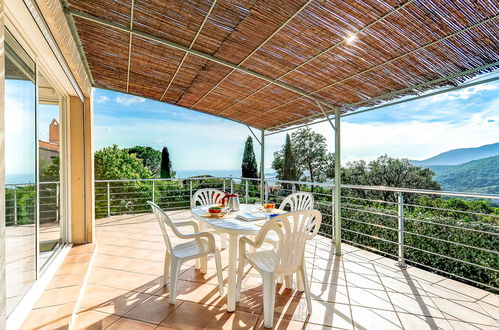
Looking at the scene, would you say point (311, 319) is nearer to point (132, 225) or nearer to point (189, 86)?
point (189, 86)

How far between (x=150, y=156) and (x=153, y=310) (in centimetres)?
1260

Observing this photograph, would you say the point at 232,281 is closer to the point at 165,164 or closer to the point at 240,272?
the point at 240,272

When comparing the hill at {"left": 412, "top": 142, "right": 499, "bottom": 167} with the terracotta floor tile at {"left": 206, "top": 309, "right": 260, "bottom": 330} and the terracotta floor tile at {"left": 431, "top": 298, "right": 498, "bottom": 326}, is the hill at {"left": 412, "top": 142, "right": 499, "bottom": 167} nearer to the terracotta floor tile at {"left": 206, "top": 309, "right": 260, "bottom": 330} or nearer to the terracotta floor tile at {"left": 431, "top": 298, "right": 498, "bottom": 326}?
the terracotta floor tile at {"left": 431, "top": 298, "right": 498, "bottom": 326}

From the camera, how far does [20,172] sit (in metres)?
1.73

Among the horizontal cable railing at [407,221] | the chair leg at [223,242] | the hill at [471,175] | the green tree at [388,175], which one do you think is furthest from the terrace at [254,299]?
the hill at [471,175]

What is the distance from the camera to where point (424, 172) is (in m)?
10.3

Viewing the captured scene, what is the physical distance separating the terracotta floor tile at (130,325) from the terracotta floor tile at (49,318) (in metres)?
0.30

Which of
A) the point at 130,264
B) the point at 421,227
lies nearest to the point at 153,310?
the point at 130,264

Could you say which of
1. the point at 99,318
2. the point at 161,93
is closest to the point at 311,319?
the point at 99,318

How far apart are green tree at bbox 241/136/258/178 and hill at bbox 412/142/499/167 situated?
6.53m

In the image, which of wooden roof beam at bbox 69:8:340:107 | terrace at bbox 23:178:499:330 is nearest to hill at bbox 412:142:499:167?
terrace at bbox 23:178:499:330

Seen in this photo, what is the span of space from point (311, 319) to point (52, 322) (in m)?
1.79

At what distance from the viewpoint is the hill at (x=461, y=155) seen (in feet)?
34.4

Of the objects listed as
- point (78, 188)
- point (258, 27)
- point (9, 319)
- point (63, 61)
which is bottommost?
point (9, 319)
